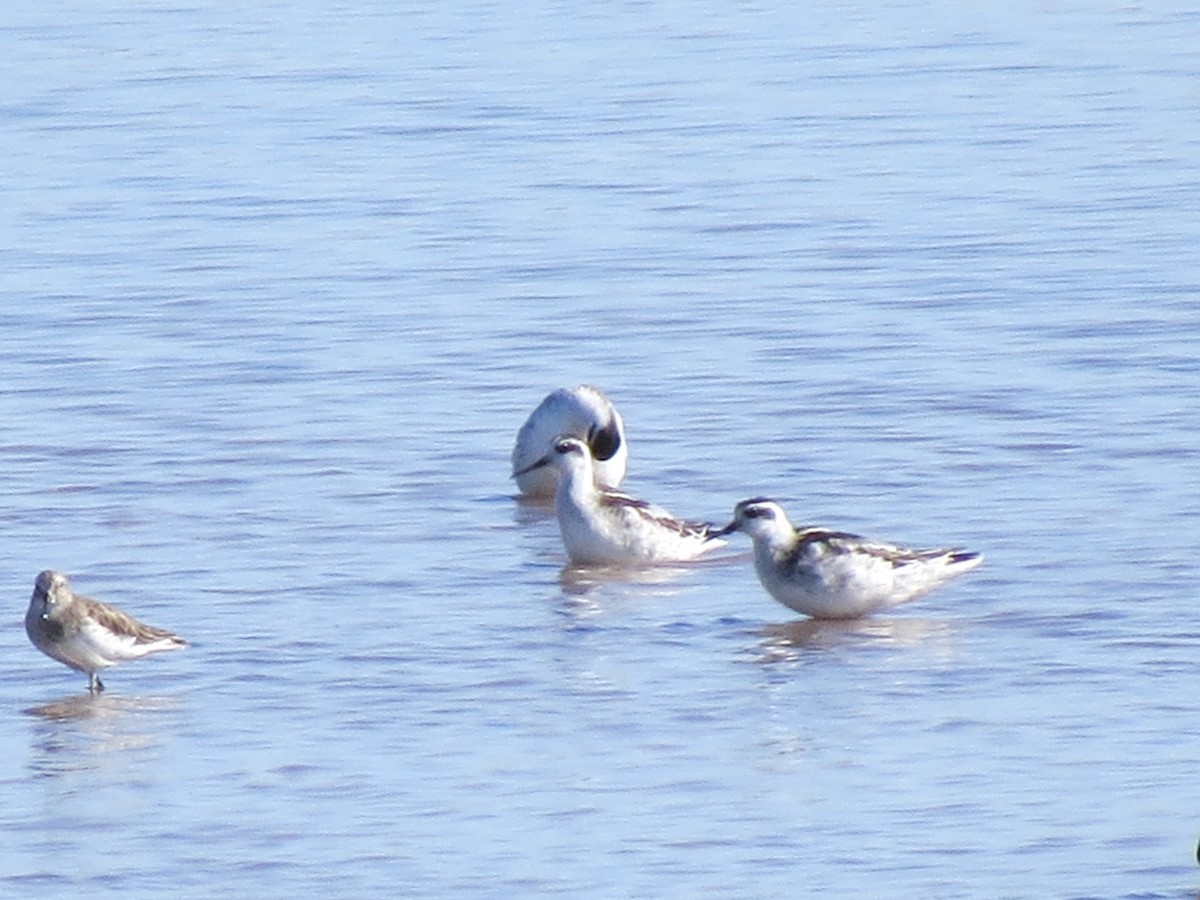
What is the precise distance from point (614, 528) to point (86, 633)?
10.3 feet

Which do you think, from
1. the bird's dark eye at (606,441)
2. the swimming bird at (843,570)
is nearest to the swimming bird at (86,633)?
the swimming bird at (843,570)

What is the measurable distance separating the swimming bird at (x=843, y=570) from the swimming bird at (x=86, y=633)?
2.40 metres

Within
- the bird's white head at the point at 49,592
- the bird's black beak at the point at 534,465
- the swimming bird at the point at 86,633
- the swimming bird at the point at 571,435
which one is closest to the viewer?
the swimming bird at the point at 86,633

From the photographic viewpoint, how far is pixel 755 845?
9.50 m

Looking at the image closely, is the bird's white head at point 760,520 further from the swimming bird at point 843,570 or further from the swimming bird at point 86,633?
the swimming bird at point 86,633

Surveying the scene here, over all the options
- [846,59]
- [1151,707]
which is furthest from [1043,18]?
[1151,707]

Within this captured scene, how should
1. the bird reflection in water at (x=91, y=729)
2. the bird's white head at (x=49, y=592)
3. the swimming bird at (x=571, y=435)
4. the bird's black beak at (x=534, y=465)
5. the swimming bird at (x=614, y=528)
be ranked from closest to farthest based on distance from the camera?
1. the bird reflection in water at (x=91, y=729)
2. the bird's white head at (x=49, y=592)
3. the swimming bird at (x=614, y=528)
4. the bird's black beak at (x=534, y=465)
5. the swimming bird at (x=571, y=435)

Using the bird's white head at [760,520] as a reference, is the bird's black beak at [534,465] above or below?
below

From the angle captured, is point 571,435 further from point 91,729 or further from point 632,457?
point 91,729

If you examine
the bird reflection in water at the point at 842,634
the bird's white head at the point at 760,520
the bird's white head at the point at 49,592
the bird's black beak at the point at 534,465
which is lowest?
the bird reflection in water at the point at 842,634

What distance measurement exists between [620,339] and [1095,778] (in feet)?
30.0

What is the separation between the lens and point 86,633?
11.4 metres

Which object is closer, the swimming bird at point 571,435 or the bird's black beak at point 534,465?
the bird's black beak at point 534,465

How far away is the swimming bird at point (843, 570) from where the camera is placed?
41.0 ft
